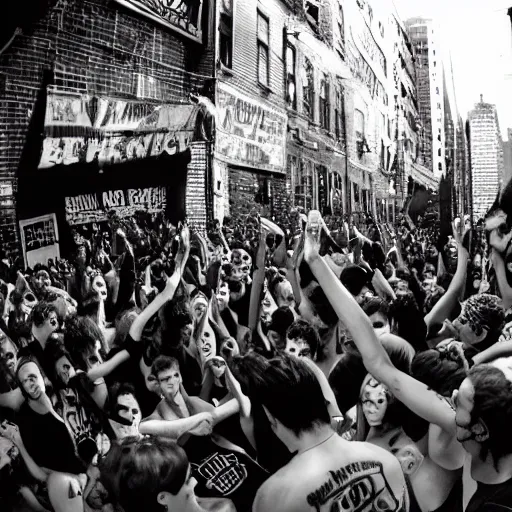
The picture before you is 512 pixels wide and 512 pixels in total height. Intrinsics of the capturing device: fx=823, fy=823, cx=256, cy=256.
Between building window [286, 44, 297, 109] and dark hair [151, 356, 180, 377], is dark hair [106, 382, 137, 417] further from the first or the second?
building window [286, 44, 297, 109]

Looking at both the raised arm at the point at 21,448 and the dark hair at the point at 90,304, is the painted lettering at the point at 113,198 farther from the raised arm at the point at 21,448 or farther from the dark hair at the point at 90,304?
the raised arm at the point at 21,448

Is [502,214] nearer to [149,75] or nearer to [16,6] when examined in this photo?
[149,75]

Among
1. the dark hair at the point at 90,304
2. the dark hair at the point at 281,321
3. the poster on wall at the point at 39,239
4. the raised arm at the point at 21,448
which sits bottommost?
the raised arm at the point at 21,448

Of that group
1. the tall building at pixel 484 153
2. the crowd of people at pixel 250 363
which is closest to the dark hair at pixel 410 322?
the crowd of people at pixel 250 363

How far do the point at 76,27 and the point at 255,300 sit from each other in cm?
112

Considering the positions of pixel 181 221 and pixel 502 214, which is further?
pixel 181 221

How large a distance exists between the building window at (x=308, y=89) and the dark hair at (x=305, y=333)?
78 centimetres

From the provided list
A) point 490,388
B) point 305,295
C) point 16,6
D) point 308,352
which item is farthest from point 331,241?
point 16,6

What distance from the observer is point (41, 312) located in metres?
2.91

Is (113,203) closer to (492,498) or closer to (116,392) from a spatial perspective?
(116,392)

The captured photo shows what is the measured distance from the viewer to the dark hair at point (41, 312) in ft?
9.53

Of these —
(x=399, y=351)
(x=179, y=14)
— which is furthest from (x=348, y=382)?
(x=179, y=14)

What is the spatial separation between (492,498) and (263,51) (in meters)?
1.67

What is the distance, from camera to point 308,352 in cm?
267
